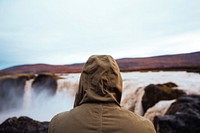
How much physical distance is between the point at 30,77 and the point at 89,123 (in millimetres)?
15257

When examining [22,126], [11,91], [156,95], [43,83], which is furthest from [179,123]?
[11,91]

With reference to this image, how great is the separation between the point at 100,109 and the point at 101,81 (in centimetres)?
9

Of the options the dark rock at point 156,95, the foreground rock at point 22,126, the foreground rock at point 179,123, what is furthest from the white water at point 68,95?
the foreground rock at point 22,126

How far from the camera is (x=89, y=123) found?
926 millimetres

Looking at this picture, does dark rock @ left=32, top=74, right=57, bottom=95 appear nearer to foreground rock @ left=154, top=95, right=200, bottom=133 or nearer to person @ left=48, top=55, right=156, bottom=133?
foreground rock @ left=154, top=95, right=200, bottom=133

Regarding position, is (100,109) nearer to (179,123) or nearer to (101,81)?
(101,81)

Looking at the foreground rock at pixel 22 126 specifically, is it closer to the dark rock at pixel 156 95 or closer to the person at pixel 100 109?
the person at pixel 100 109

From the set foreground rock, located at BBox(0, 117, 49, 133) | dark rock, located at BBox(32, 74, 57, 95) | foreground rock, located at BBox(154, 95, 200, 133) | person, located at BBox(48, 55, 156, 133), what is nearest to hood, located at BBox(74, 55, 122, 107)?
person, located at BBox(48, 55, 156, 133)

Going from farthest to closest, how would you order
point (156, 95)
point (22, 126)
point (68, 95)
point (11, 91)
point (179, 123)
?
1. point (11, 91)
2. point (68, 95)
3. point (156, 95)
4. point (179, 123)
5. point (22, 126)

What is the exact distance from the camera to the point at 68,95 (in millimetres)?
12375

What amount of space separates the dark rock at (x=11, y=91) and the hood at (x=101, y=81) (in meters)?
14.3

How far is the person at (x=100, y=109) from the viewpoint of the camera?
91 centimetres

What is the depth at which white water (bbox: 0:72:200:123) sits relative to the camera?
26.3ft

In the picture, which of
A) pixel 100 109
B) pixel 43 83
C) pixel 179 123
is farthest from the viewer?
pixel 43 83
